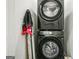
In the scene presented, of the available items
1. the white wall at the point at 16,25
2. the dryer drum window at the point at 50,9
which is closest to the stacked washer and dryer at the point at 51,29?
the dryer drum window at the point at 50,9

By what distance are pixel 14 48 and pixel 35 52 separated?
1.87 ft

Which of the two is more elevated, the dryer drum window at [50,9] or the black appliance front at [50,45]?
the dryer drum window at [50,9]

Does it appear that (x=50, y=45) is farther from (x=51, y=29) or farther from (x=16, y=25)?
(x=16, y=25)

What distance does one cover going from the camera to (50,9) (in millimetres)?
3127

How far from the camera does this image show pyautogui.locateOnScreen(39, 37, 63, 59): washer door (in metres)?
3.09

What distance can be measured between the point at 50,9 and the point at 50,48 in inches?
35.6

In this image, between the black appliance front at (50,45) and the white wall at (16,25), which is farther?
the white wall at (16,25)

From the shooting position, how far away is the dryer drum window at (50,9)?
122 inches

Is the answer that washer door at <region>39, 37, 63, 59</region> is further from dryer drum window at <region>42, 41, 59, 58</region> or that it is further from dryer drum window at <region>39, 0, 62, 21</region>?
dryer drum window at <region>39, 0, 62, 21</region>

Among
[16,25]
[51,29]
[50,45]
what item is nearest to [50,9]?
[51,29]

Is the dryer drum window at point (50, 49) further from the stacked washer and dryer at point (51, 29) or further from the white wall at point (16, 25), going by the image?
the white wall at point (16, 25)

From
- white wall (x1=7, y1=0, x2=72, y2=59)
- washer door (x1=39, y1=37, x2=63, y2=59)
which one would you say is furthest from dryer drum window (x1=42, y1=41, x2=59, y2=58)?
white wall (x1=7, y1=0, x2=72, y2=59)
